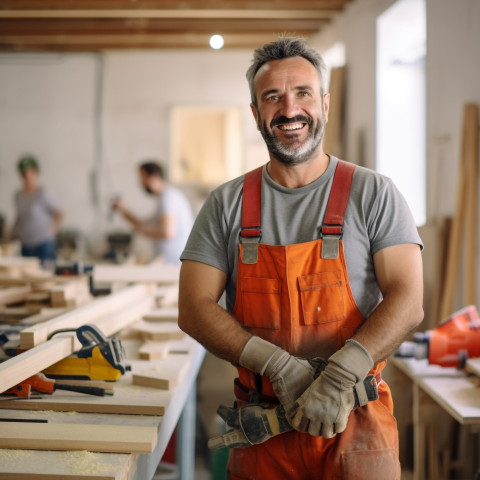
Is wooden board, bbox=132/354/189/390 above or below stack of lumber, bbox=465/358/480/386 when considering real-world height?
above

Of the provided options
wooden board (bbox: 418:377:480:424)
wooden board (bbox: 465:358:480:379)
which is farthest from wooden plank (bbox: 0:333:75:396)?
wooden board (bbox: 465:358:480:379)

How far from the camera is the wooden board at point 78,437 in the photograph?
1461 millimetres

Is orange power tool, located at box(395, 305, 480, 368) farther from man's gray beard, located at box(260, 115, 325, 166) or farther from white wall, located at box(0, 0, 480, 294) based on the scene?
white wall, located at box(0, 0, 480, 294)

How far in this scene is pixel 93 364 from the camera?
1910mm

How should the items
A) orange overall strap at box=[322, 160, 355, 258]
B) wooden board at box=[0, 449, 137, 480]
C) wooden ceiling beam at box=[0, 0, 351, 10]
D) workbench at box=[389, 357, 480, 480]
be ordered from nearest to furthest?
wooden board at box=[0, 449, 137, 480] → orange overall strap at box=[322, 160, 355, 258] → workbench at box=[389, 357, 480, 480] → wooden ceiling beam at box=[0, 0, 351, 10]

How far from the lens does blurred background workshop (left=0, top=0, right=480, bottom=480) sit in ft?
5.92

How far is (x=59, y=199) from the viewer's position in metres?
8.68

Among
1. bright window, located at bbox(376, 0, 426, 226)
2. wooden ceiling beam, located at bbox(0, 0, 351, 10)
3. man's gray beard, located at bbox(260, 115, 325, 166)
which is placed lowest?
man's gray beard, located at bbox(260, 115, 325, 166)

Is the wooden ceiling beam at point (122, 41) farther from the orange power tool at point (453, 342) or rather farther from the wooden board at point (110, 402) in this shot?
the wooden board at point (110, 402)

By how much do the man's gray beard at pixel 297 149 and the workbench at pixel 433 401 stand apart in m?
1.13

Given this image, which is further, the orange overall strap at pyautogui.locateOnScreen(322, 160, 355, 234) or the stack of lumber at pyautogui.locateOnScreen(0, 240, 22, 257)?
the stack of lumber at pyautogui.locateOnScreen(0, 240, 22, 257)

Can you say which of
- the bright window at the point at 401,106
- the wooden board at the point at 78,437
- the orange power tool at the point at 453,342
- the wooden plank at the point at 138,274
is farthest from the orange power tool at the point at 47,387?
the bright window at the point at 401,106

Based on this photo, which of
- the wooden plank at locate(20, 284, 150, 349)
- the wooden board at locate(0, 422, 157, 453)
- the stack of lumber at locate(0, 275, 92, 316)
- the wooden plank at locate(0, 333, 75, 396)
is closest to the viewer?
the wooden board at locate(0, 422, 157, 453)

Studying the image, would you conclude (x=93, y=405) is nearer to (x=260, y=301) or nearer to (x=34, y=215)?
(x=260, y=301)
